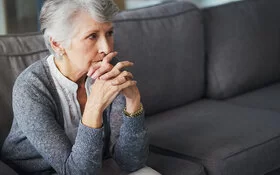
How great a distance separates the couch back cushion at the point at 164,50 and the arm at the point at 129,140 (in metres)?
0.57

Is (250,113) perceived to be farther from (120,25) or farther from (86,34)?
(86,34)

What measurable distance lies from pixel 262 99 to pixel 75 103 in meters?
1.24

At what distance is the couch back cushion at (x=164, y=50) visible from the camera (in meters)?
2.44

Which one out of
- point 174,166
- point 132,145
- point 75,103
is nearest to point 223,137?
point 174,166

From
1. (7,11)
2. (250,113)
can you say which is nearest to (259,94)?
(250,113)

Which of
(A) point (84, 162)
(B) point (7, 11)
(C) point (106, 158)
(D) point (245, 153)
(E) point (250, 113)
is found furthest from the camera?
(B) point (7, 11)

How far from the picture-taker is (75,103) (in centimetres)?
183

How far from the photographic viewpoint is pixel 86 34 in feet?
5.61

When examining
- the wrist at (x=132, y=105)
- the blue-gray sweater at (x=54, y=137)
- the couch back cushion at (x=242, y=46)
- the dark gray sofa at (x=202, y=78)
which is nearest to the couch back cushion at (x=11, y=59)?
the dark gray sofa at (x=202, y=78)

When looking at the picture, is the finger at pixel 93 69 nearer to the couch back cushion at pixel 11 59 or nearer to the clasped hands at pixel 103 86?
the clasped hands at pixel 103 86

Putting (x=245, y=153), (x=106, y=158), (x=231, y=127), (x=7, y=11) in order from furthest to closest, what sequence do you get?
(x=7, y=11)
(x=231, y=127)
(x=245, y=153)
(x=106, y=158)

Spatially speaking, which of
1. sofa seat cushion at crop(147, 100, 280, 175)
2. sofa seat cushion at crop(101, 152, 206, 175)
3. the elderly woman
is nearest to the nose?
the elderly woman

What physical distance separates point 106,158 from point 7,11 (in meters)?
1.18

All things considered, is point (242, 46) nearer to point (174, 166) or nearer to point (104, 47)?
point (174, 166)
